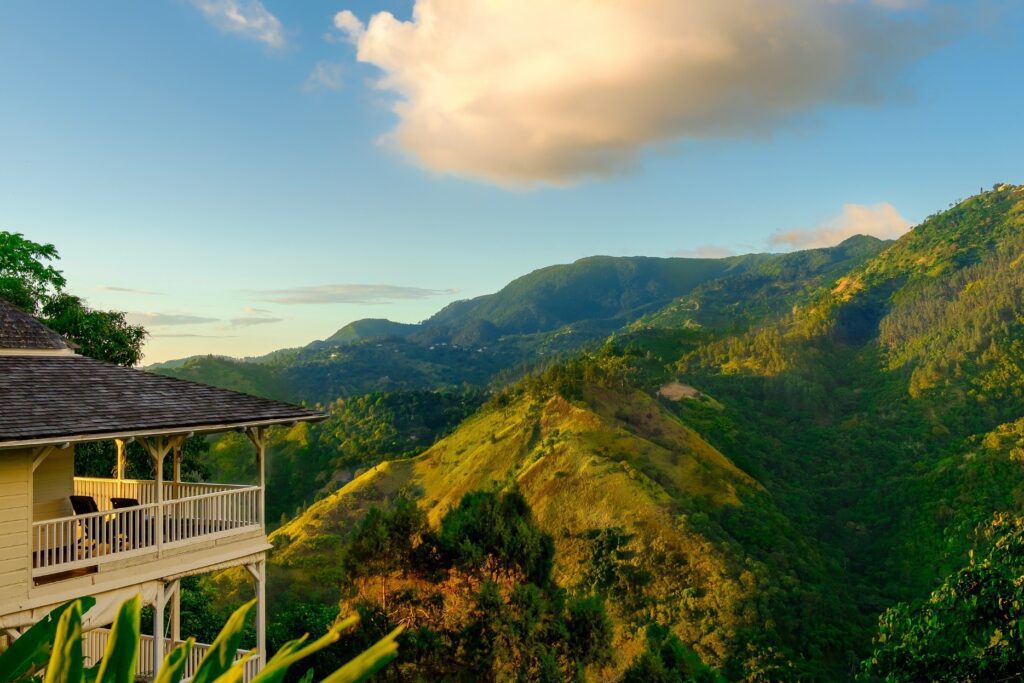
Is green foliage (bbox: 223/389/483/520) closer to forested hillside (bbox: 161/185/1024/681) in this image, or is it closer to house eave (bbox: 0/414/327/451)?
forested hillside (bbox: 161/185/1024/681)

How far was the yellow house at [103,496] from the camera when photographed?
399 inches

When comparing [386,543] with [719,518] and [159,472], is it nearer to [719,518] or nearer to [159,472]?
[159,472]

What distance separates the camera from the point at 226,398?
1323 cm

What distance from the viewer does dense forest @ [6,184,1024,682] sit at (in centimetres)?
1967

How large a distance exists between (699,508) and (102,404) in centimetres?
3652

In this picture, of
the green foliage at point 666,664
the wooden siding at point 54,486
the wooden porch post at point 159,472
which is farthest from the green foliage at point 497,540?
the wooden porch post at point 159,472

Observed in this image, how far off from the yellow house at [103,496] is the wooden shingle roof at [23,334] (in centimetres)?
2

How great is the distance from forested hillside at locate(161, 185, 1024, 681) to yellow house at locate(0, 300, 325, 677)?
3.81 meters

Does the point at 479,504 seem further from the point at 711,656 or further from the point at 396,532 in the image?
the point at 711,656

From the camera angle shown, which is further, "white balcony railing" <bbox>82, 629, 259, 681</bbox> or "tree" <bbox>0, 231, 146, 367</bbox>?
"tree" <bbox>0, 231, 146, 367</bbox>

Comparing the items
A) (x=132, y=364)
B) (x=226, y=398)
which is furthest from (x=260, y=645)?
(x=132, y=364)

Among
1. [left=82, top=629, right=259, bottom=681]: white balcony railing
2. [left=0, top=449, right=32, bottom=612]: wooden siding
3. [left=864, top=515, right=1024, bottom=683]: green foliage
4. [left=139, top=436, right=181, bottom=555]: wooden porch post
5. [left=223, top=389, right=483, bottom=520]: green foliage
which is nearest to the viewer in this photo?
[left=0, top=449, right=32, bottom=612]: wooden siding

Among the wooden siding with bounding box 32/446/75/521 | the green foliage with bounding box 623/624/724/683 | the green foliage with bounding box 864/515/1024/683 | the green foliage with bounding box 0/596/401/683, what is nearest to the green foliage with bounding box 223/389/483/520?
the green foliage with bounding box 623/624/724/683

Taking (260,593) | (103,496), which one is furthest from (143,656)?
(260,593)
